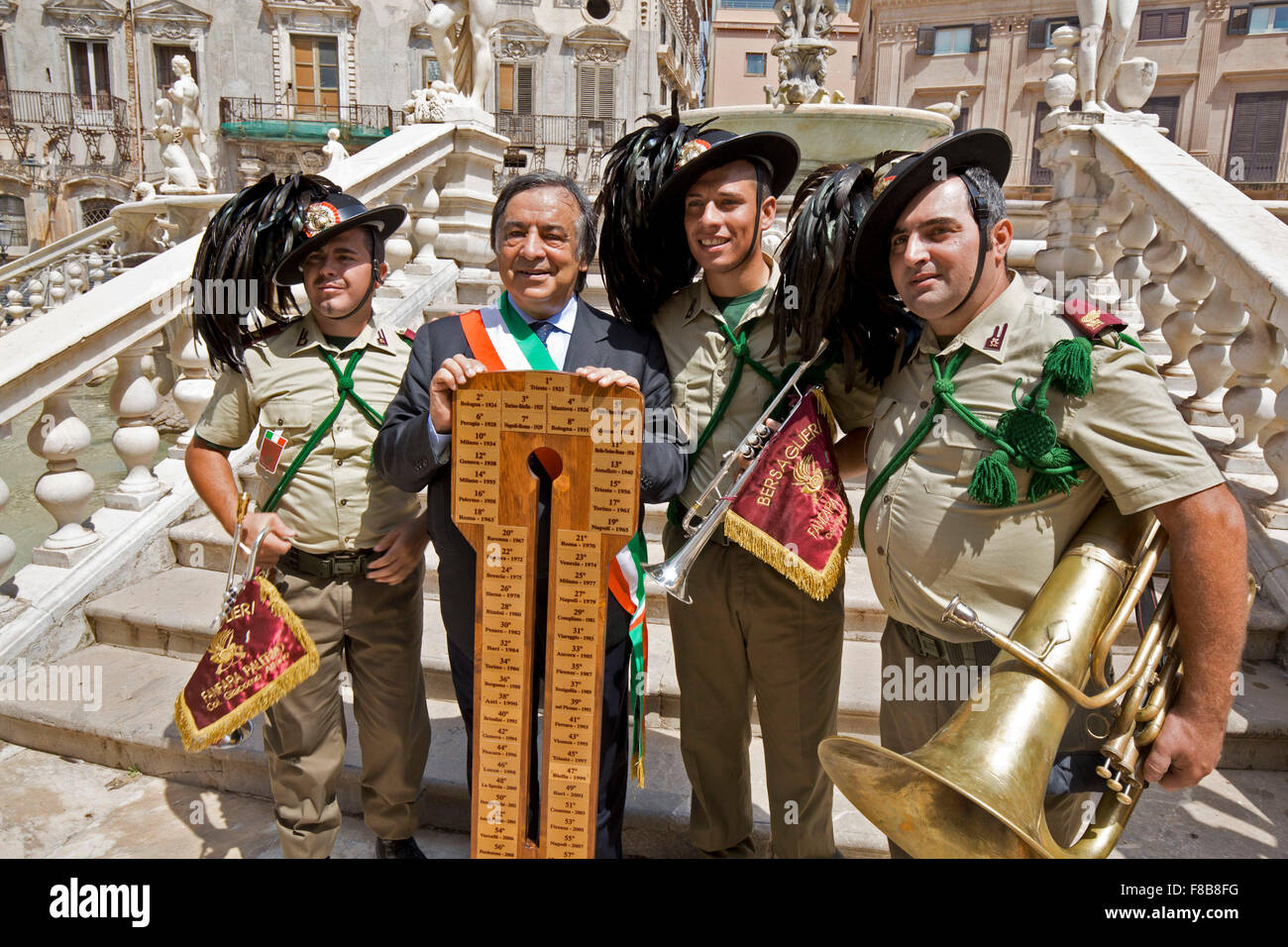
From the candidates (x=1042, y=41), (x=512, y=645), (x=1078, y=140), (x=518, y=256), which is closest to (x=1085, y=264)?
(x=1078, y=140)

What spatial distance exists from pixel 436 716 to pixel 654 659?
37.2 inches

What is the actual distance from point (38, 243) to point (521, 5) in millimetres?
19260

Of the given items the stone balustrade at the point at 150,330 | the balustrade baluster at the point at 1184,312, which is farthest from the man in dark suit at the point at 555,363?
the balustrade baluster at the point at 1184,312

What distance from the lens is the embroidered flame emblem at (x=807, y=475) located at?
2.24 metres

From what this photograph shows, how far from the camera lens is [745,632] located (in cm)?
242

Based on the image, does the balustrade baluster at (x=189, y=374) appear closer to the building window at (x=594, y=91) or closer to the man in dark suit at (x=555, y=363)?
the man in dark suit at (x=555, y=363)

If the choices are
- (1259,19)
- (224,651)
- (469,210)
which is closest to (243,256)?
(224,651)

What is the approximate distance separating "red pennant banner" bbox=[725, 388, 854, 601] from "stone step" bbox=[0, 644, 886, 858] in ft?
3.61

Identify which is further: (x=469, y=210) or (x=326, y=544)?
(x=469, y=210)

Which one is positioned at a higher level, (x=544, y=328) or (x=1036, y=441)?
(x=544, y=328)

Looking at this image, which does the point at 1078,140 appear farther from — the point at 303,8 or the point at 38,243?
Result: the point at 38,243

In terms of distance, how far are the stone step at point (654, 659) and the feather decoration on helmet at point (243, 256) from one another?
151 cm

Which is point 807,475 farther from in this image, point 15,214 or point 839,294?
point 15,214

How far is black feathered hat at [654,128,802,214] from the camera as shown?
7.29ft
